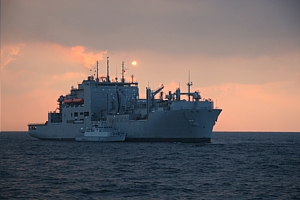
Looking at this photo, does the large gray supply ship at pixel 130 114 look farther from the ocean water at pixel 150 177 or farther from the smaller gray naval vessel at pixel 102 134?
the ocean water at pixel 150 177

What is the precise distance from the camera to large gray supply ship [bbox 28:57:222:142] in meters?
71.1

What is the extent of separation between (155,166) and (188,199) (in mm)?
14809

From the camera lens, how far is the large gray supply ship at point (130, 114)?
7106 cm

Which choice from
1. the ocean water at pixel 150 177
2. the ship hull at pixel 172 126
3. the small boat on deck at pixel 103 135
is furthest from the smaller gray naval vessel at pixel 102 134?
the ocean water at pixel 150 177

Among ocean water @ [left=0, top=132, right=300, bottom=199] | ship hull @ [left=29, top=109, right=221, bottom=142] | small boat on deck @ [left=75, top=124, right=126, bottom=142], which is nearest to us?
ocean water @ [left=0, top=132, right=300, bottom=199]

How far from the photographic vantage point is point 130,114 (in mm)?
79875

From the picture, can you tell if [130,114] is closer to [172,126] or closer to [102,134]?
[102,134]

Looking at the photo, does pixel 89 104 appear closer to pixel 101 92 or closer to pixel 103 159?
pixel 101 92

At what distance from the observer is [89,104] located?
88625 millimetres

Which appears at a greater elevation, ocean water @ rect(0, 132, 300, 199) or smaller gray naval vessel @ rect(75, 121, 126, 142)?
smaller gray naval vessel @ rect(75, 121, 126, 142)

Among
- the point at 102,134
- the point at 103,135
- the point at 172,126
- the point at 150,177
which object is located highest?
the point at 172,126

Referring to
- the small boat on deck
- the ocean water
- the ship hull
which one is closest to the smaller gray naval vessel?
the small boat on deck

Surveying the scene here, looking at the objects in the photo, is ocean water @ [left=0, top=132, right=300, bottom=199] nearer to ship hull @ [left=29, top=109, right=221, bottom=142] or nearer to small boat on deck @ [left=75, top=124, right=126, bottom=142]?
ship hull @ [left=29, top=109, right=221, bottom=142]

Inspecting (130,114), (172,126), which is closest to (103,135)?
(130,114)
